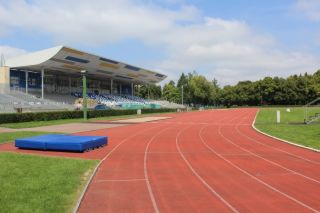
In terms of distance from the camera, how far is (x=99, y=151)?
15.8 meters

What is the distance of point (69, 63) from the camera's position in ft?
172

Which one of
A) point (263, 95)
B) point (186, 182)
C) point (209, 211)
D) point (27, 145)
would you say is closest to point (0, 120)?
point (27, 145)

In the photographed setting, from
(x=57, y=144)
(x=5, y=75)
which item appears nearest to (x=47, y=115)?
(x=5, y=75)

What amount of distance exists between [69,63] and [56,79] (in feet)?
31.9

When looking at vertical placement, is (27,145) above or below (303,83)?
below

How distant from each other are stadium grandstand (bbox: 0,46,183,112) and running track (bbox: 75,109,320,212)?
27479 millimetres

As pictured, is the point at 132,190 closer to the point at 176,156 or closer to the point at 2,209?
the point at 2,209

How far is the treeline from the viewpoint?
111 m

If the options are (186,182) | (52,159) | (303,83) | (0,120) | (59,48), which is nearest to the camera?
(186,182)

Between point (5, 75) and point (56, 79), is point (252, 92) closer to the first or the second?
point (56, 79)

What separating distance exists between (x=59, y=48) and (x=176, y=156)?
36.2 metres

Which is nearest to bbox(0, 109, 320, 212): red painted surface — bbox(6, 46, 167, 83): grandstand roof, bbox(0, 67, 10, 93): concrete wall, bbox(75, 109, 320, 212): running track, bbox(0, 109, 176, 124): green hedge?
bbox(75, 109, 320, 212): running track

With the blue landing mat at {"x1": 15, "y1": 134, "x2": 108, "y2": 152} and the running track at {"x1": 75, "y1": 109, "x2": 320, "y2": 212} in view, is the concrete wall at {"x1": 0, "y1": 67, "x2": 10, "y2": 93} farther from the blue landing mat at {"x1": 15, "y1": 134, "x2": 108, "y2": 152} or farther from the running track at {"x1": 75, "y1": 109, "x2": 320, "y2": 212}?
the running track at {"x1": 75, "y1": 109, "x2": 320, "y2": 212}

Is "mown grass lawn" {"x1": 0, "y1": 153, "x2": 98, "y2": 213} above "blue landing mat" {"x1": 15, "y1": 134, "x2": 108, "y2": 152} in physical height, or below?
below
